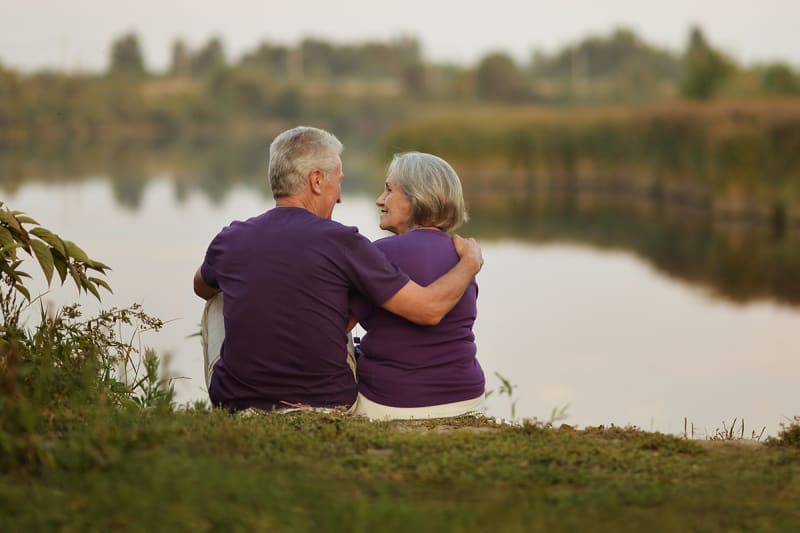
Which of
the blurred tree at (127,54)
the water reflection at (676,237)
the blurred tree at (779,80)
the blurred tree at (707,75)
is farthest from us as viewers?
the blurred tree at (127,54)

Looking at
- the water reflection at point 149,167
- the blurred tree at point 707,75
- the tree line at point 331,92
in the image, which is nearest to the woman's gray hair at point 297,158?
the water reflection at point 149,167

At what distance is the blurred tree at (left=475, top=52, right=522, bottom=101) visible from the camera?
63281 mm

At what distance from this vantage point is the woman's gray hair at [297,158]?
4102 mm

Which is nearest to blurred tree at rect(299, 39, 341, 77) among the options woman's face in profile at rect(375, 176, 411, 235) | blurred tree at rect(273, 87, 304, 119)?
blurred tree at rect(273, 87, 304, 119)

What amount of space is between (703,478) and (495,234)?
1469cm

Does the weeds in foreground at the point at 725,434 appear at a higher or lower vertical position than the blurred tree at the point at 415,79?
lower

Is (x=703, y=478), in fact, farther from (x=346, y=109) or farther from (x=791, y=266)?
(x=346, y=109)

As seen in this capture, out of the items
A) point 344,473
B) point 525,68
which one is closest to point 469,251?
point 344,473

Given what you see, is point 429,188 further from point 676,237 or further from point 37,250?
point 676,237

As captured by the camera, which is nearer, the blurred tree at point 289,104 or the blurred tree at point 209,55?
the blurred tree at point 289,104

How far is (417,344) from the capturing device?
4.20m

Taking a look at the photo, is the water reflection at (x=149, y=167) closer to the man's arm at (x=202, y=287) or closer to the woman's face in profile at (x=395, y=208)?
the man's arm at (x=202, y=287)

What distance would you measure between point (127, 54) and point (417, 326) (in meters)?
81.1

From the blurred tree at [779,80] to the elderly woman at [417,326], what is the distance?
26.6 metres
